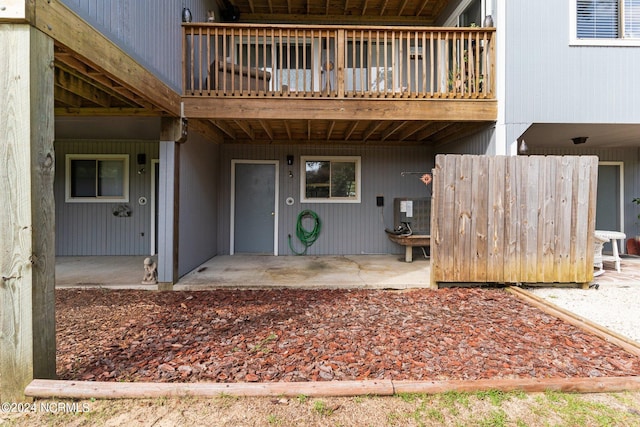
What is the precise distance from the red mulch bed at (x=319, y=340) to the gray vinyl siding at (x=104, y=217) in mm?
2738

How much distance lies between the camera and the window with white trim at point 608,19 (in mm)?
4309

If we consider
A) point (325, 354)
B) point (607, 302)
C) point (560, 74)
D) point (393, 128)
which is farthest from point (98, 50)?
point (607, 302)

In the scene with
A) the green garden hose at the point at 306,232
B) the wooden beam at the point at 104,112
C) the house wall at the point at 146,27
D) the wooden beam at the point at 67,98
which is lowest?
the green garden hose at the point at 306,232

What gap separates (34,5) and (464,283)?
4894 mm

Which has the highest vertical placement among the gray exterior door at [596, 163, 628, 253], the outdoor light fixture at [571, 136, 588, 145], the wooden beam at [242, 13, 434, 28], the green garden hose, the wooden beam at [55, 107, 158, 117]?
the wooden beam at [242, 13, 434, 28]

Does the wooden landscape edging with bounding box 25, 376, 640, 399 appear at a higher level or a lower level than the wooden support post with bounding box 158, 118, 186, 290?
lower

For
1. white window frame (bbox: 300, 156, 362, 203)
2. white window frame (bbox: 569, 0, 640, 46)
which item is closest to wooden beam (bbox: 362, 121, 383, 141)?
white window frame (bbox: 300, 156, 362, 203)

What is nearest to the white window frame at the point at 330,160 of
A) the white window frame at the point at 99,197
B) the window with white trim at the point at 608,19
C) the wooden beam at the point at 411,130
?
the wooden beam at the point at 411,130

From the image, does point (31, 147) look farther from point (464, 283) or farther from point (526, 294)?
point (526, 294)

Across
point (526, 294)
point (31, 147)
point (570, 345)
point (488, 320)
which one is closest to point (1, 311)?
point (31, 147)

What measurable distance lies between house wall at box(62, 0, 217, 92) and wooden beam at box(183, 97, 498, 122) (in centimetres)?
57

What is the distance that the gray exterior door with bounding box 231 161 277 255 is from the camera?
6.54 metres

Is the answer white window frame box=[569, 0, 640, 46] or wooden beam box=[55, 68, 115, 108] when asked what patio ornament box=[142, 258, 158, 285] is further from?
white window frame box=[569, 0, 640, 46]

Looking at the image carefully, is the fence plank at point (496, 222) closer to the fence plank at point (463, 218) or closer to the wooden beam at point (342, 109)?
the fence plank at point (463, 218)
